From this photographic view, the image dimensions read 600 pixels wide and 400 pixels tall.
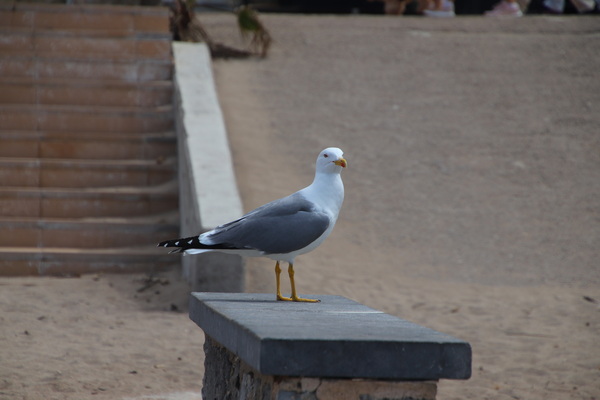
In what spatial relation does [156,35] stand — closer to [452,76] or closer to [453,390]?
[452,76]

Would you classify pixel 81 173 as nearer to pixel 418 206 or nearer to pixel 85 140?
pixel 85 140

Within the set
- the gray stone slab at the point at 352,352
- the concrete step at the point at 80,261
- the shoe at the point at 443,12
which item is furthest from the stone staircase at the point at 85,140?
the shoe at the point at 443,12

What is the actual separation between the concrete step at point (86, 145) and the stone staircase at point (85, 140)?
1cm

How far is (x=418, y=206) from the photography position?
29.1ft

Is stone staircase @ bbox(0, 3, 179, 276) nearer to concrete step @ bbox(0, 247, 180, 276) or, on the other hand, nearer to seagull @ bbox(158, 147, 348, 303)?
concrete step @ bbox(0, 247, 180, 276)

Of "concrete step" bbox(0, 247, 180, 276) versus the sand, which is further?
"concrete step" bbox(0, 247, 180, 276)

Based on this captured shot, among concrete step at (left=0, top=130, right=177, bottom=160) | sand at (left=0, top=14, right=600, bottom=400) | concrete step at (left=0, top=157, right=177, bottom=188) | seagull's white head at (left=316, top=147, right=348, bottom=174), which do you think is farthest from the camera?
concrete step at (left=0, top=130, right=177, bottom=160)

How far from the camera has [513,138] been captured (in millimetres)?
10258

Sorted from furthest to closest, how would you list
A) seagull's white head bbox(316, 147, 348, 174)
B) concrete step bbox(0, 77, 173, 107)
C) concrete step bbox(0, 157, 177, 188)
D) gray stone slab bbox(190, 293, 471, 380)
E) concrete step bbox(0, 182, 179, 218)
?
concrete step bbox(0, 77, 173, 107)
concrete step bbox(0, 157, 177, 188)
concrete step bbox(0, 182, 179, 218)
seagull's white head bbox(316, 147, 348, 174)
gray stone slab bbox(190, 293, 471, 380)

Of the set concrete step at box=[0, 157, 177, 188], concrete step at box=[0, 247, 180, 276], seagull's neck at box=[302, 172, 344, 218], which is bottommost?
concrete step at box=[0, 247, 180, 276]

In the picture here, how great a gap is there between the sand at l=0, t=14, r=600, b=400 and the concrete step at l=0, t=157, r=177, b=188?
2.95 feet

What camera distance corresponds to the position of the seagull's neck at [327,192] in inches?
167

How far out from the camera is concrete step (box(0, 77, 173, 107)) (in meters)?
9.89

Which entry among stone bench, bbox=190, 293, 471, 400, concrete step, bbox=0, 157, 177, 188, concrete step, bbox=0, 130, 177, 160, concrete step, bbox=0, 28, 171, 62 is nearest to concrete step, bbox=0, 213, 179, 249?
concrete step, bbox=0, 157, 177, 188
